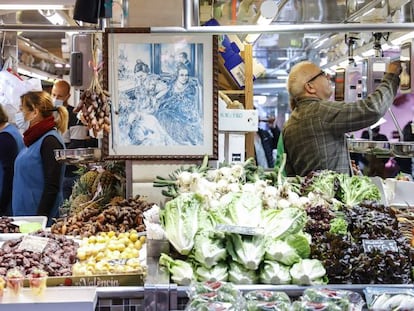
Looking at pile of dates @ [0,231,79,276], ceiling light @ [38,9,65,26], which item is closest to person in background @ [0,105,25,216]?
ceiling light @ [38,9,65,26]

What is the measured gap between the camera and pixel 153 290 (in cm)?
207

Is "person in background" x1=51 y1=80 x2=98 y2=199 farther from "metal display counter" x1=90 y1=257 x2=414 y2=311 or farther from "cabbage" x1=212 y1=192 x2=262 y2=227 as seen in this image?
"metal display counter" x1=90 y1=257 x2=414 y2=311

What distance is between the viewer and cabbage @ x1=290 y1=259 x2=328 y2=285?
217cm

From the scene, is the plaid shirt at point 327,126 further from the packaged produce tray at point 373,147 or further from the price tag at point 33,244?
the price tag at point 33,244

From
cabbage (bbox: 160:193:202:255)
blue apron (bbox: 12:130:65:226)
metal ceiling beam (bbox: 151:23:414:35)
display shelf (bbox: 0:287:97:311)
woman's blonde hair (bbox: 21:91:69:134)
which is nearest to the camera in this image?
display shelf (bbox: 0:287:97:311)

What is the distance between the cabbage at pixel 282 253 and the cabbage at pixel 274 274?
0.03 m

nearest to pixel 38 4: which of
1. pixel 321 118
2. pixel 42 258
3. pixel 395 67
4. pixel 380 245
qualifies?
pixel 42 258

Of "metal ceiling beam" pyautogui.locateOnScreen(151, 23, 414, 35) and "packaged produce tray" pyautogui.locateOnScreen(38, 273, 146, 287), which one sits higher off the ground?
"metal ceiling beam" pyautogui.locateOnScreen(151, 23, 414, 35)

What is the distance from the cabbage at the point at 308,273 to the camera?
2.17m

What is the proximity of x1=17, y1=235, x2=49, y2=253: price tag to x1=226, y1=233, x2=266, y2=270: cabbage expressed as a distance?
2.76 ft

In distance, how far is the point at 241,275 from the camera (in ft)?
7.26

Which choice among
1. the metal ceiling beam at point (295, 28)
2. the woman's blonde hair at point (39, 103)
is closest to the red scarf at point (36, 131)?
the woman's blonde hair at point (39, 103)

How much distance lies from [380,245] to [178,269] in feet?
2.44

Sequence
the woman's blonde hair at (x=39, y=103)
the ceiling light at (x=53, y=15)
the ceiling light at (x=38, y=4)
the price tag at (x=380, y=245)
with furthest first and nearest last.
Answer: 1. the woman's blonde hair at (x=39, y=103)
2. the ceiling light at (x=53, y=15)
3. the ceiling light at (x=38, y=4)
4. the price tag at (x=380, y=245)
